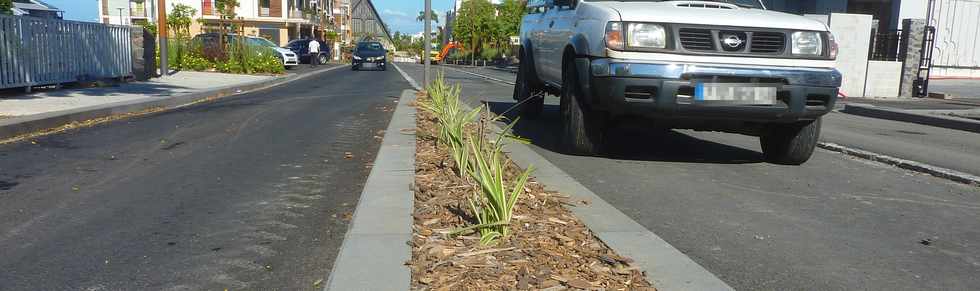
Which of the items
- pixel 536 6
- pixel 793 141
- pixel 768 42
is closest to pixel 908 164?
pixel 793 141

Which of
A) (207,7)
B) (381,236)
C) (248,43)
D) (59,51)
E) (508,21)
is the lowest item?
(381,236)

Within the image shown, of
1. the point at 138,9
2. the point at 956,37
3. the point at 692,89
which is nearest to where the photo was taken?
the point at 692,89

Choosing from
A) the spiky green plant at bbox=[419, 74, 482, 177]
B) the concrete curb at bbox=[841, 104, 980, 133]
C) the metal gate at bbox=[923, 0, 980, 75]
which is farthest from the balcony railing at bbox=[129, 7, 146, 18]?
the spiky green plant at bbox=[419, 74, 482, 177]

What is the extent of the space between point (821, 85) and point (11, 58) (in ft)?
35.7

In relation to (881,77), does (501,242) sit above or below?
below

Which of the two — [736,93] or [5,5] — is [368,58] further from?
[736,93]

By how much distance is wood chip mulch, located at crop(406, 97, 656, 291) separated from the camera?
269cm

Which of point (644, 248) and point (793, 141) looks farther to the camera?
point (793, 141)

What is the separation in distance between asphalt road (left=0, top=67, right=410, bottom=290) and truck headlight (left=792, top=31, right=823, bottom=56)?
3.21 meters

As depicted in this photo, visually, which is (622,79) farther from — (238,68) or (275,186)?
(238,68)

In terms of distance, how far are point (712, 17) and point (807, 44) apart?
0.70 metres

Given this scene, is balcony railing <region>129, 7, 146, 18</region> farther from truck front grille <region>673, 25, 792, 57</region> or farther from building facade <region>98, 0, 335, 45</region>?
truck front grille <region>673, 25, 792, 57</region>

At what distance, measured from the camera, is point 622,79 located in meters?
5.33

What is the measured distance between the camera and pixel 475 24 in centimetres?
7431
